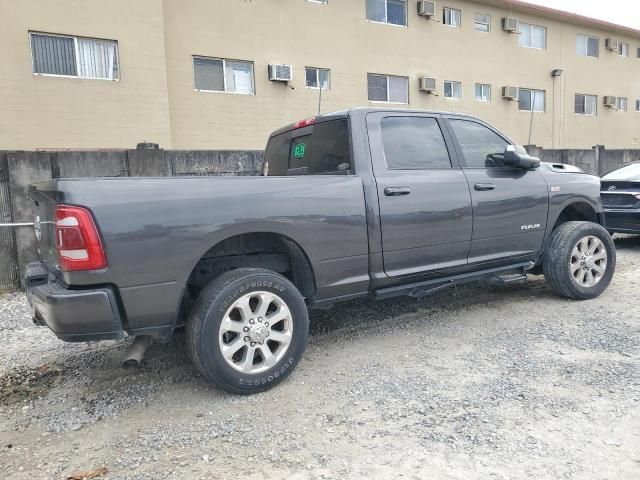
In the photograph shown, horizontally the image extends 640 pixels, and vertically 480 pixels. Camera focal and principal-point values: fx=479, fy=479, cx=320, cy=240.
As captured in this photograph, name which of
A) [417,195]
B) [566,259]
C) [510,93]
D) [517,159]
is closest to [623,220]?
[566,259]

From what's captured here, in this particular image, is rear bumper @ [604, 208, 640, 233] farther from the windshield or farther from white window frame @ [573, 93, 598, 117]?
white window frame @ [573, 93, 598, 117]

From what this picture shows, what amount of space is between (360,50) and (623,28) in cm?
1439

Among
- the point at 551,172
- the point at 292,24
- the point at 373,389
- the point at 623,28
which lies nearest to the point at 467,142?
the point at 551,172

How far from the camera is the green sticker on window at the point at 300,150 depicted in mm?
4285

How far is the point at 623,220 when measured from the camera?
24.9 ft

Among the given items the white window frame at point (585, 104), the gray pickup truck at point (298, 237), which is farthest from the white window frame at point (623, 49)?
the gray pickup truck at point (298, 237)

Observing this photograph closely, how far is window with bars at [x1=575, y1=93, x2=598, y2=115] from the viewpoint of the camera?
2114 cm

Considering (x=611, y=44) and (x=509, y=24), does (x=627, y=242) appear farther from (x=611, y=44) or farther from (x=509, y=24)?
(x=611, y=44)

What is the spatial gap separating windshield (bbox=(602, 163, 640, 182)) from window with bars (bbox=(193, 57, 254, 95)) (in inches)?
359

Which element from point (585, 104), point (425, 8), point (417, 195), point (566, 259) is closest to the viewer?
point (417, 195)

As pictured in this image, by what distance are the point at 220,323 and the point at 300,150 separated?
1.94 meters

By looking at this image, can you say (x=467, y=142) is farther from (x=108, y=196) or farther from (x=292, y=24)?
(x=292, y=24)

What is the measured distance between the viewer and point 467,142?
4355mm

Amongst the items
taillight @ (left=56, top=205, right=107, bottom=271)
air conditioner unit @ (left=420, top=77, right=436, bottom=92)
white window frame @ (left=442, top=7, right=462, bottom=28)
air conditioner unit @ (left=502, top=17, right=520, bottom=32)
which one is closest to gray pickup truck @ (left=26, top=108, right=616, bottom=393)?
taillight @ (left=56, top=205, right=107, bottom=271)
